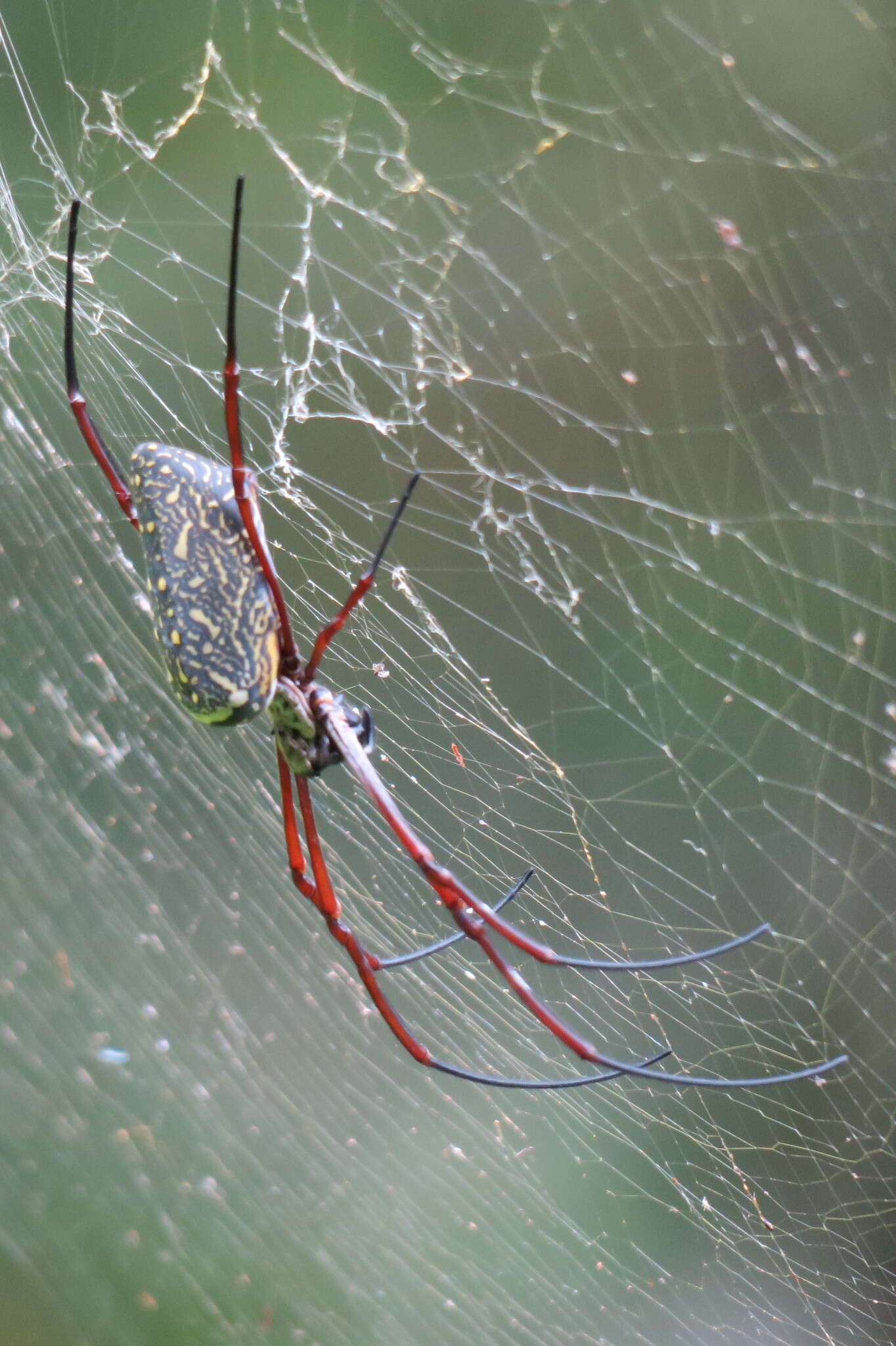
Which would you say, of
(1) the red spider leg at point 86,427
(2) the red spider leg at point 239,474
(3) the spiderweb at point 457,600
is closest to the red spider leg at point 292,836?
(2) the red spider leg at point 239,474

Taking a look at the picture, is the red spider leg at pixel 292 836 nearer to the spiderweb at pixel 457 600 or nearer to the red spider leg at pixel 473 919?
the red spider leg at pixel 473 919

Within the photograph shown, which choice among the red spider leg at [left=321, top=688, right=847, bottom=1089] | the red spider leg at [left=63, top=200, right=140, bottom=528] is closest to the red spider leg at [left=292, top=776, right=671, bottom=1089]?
the red spider leg at [left=321, top=688, right=847, bottom=1089]

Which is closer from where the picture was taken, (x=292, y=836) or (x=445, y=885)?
(x=445, y=885)

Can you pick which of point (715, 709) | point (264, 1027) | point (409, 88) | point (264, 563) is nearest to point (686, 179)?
point (409, 88)

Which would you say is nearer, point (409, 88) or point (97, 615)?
point (97, 615)

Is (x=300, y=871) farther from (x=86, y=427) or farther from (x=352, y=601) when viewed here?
(x=86, y=427)

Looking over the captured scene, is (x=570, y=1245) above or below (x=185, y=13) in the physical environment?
below

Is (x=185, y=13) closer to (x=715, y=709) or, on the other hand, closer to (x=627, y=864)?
(x=715, y=709)

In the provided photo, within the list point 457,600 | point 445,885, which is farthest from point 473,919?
point 457,600
